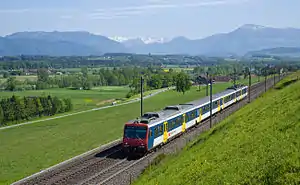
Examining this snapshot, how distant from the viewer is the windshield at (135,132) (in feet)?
92.1

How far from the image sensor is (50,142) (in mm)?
41156

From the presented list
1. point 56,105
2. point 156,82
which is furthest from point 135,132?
point 156,82

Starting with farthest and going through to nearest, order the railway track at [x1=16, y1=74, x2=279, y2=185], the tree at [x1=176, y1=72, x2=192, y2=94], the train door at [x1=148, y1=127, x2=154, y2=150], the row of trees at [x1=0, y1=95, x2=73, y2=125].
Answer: the tree at [x1=176, y1=72, x2=192, y2=94], the row of trees at [x1=0, y1=95, x2=73, y2=125], the train door at [x1=148, y1=127, x2=154, y2=150], the railway track at [x1=16, y1=74, x2=279, y2=185]

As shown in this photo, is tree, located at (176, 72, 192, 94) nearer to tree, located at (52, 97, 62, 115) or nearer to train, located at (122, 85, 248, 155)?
tree, located at (52, 97, 62, 115)

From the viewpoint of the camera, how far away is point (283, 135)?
16984 millimetres

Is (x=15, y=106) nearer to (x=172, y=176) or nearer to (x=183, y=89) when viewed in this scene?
(x=183, y=89)

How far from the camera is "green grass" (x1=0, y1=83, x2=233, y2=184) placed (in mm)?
29891

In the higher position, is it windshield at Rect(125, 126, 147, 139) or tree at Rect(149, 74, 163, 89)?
windshield at Rect(125, 126, 147, 139)

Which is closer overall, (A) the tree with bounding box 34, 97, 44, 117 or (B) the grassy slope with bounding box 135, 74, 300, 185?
(B) the grassy slope with bounding box 135, 74, 300, 185

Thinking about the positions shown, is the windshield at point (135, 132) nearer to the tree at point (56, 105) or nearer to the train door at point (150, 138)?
the train door at point (150, 138)

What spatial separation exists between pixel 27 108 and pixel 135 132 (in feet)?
167

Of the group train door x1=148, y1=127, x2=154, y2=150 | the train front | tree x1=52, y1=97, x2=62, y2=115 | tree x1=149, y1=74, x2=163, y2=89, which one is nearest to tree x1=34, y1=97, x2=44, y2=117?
tree x1=52, y1=97, x2=62, y2=115

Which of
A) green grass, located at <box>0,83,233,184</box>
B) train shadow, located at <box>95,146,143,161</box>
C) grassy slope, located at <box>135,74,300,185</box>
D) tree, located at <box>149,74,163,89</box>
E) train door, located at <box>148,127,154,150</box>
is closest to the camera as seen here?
grassy slope, located at <box>135,74,300,185</box>

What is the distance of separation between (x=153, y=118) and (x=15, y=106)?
158 ft
